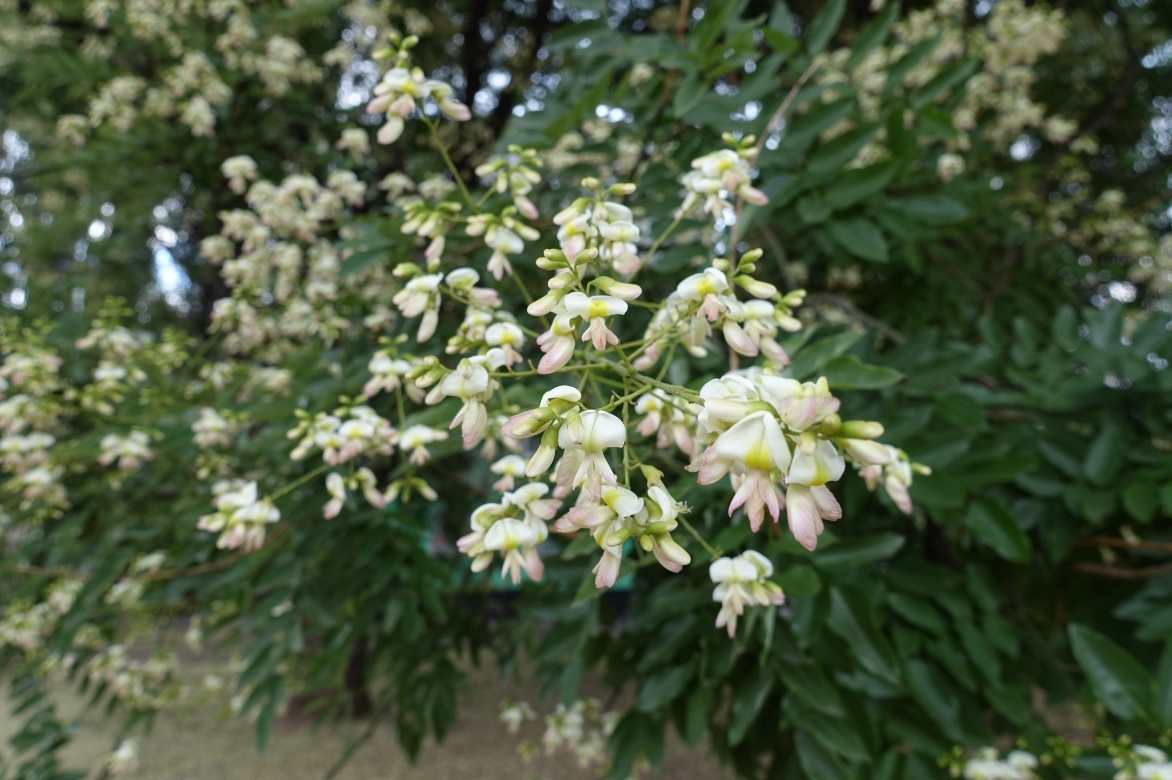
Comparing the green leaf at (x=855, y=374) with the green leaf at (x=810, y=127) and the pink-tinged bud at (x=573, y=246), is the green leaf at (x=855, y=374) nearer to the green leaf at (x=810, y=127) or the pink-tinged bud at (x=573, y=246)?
the pink-tinged bud at (x=573, y=246)

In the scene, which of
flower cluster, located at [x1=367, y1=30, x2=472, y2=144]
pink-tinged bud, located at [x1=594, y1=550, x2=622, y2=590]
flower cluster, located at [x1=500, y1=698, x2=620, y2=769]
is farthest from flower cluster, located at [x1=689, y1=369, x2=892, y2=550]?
flower cluster, located at [x1=500, y1=698, x2=620, y2=769]

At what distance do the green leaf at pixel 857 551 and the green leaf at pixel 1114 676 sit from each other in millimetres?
287

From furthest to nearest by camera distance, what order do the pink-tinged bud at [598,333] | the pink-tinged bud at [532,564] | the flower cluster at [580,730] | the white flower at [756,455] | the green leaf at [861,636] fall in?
the flower cluster at [580,730] → the green leaf at [861,636] → the pink-tinged bud at [532,564] → the pink-tinged bud at [598,333] → the white flower at [756,455]

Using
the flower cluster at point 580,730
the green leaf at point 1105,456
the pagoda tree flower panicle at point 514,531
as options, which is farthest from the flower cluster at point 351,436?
the green leaf at point 1105,456

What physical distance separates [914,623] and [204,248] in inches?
69.3

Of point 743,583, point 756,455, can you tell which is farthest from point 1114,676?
point 756,455

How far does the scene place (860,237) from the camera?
1.19m

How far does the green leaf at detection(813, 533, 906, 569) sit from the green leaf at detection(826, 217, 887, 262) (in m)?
0.43

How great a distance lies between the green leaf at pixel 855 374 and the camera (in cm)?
77

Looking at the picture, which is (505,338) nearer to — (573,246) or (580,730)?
(573,246)

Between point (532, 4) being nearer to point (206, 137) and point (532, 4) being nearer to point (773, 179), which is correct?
point (206, 137)

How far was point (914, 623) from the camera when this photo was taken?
49.6 inches

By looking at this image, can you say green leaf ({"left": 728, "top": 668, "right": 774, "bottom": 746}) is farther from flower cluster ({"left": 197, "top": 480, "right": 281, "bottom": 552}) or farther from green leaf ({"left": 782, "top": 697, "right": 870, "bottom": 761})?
flower cluster ({"left": 197, "top": 480, "right": 281, "bottom": 552})

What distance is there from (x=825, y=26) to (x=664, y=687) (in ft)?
3.75
